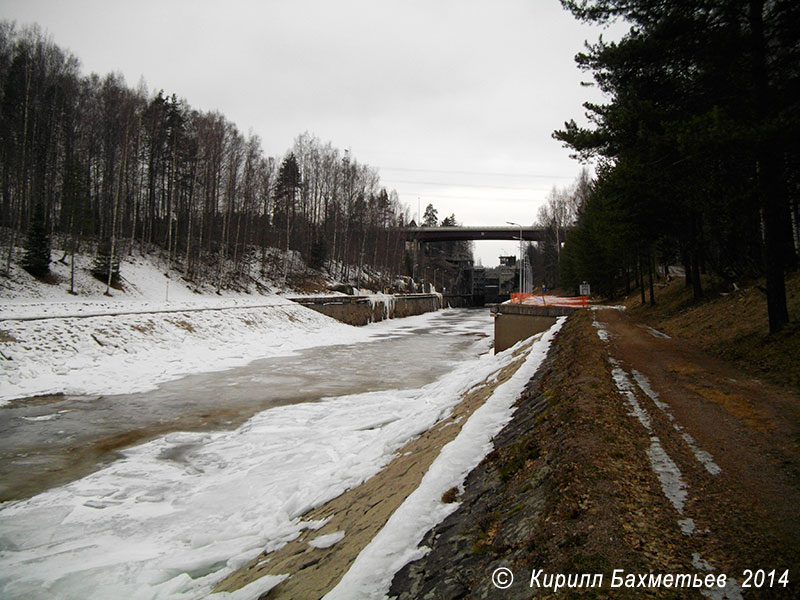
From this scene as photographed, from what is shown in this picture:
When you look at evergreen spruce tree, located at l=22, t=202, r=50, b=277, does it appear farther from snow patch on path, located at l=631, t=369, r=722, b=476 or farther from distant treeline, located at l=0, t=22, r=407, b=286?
snow patch on path, located at l=631, t=369, r=722, b=476

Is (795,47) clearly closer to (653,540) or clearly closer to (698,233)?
(698,233)

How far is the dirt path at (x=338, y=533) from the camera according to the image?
3281 mm

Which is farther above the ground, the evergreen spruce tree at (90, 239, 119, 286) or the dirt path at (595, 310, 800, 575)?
the evergreen spruce tree at (90, 239, 119, 286)

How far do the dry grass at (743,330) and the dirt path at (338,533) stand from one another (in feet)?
19.1

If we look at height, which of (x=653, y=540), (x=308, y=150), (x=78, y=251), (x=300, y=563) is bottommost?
(x=300, y=563)

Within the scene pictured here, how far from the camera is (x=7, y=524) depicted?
5.39m

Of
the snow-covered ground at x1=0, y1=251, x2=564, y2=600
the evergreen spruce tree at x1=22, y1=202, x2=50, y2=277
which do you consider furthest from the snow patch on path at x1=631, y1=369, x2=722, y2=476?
the evergreen spruce tree at x1=22, y1=202, x2=50, y2=277

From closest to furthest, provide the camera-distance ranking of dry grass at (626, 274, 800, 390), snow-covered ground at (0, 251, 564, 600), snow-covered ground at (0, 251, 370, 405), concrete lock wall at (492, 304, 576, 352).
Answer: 1. snow-covered ground at (0, 251, 564, 600)
2. dry grass at (626, 274, 800, 390)
3. snow-covered ground at (0, 251, 370, 405)
4. concrete lock wall at (492, 304, 576, 352)

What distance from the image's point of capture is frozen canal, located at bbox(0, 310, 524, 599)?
4535 millimetres

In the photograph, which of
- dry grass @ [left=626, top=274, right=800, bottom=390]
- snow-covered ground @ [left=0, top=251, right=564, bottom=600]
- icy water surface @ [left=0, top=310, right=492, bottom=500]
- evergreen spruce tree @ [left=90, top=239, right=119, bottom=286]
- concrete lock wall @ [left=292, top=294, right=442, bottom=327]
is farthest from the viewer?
concrete lock wall @ [left=292, top=294, right=442, bottom=327]

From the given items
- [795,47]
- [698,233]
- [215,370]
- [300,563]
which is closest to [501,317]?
[698,233]

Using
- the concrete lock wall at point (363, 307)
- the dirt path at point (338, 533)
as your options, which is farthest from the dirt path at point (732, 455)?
the concrete lock wall at point (363, 307)

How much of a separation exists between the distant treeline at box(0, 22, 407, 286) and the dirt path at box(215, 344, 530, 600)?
1134 inches

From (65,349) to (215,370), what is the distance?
16.3 ft
